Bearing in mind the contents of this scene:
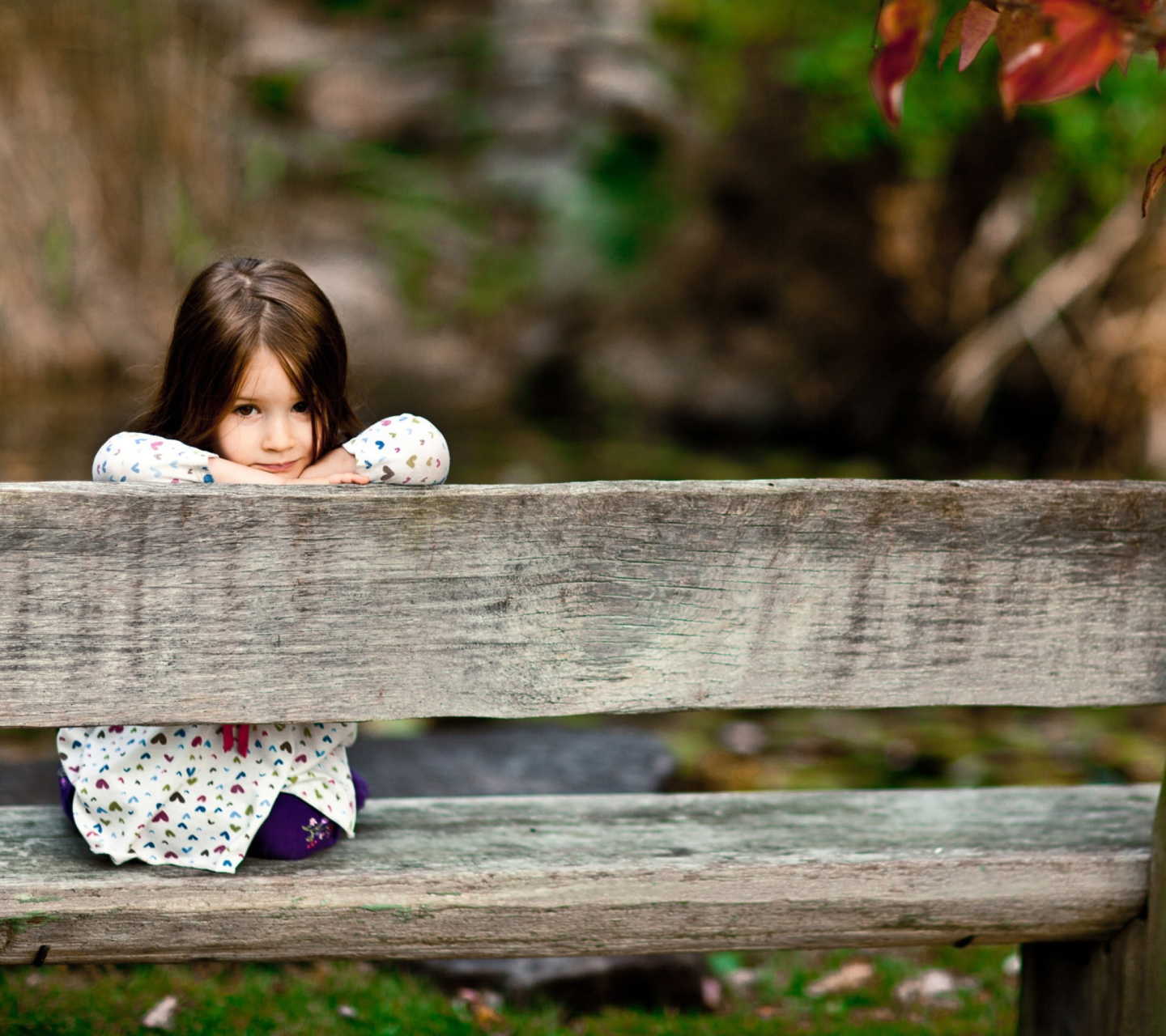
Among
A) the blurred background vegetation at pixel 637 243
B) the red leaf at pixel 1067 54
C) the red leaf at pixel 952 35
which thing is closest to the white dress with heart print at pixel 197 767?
the red leaf at pixel 952 35

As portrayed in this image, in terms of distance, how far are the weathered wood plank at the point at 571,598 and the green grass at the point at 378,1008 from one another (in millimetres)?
876

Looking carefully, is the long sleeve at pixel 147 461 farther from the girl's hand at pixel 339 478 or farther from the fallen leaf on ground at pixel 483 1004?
the fallen leaf on ground at pixel 483 1004

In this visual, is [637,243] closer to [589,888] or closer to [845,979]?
[845,979]

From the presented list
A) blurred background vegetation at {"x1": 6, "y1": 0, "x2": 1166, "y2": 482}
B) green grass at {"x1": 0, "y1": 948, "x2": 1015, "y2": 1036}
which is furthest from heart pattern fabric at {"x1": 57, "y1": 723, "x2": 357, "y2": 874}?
blurred background vegetation at {"x1": 6, "y1": 0, "x2": 1166, "y2": 482}

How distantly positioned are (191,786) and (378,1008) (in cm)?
75

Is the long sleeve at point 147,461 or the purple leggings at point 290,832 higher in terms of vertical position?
the long sleeve at point 147,461

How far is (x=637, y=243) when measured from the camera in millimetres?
7152

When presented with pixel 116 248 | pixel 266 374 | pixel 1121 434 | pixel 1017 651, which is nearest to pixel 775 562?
pixel 1017 651

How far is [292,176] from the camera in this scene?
23.1 feet

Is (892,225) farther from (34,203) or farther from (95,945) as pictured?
(95,945)

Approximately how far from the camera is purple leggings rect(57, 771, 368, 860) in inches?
57.7

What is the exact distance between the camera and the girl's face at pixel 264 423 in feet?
5.12

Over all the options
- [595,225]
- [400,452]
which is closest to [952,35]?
[400,452]

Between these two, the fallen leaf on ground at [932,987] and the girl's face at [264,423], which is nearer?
the girl's face at [264,423]
